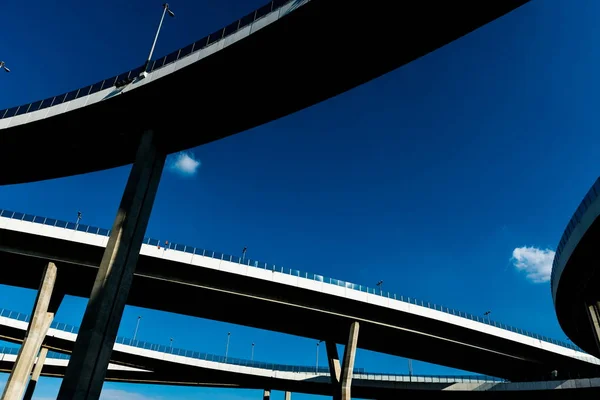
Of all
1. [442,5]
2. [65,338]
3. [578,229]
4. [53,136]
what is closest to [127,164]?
[53,136]

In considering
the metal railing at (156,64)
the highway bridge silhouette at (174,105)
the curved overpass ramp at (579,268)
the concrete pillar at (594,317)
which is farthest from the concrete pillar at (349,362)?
the metal railing at (156,64)

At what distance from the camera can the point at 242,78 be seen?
21016mm

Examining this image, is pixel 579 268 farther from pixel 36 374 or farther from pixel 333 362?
pixel 36 374

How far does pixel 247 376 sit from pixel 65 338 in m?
26.5

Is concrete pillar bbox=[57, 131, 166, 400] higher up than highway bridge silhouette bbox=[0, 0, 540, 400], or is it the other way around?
highway bridge silhouette bbox=[0, 0, 540, 400]

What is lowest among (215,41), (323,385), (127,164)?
(323,385)

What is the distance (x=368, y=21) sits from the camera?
17.9 meters

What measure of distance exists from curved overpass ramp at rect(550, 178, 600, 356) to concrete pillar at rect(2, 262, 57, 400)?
41.2 meters

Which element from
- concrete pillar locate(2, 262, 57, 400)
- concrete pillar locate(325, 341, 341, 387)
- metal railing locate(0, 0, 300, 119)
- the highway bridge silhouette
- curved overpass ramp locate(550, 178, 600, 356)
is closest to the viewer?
the highway bridge silhouette

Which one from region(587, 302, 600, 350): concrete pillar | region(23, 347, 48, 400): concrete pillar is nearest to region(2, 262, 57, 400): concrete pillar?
region(23, 347, 48, 400): concrete pillar

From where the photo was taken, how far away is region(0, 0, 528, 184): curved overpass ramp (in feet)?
58.2

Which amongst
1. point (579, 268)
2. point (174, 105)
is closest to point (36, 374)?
point (174, 105)

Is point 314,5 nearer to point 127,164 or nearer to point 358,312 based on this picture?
point 127,164

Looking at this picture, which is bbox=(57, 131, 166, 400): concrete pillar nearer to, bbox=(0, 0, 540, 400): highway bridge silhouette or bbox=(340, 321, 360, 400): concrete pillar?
bbox=(0, 0, 540, 400): highway bridge silhouette
